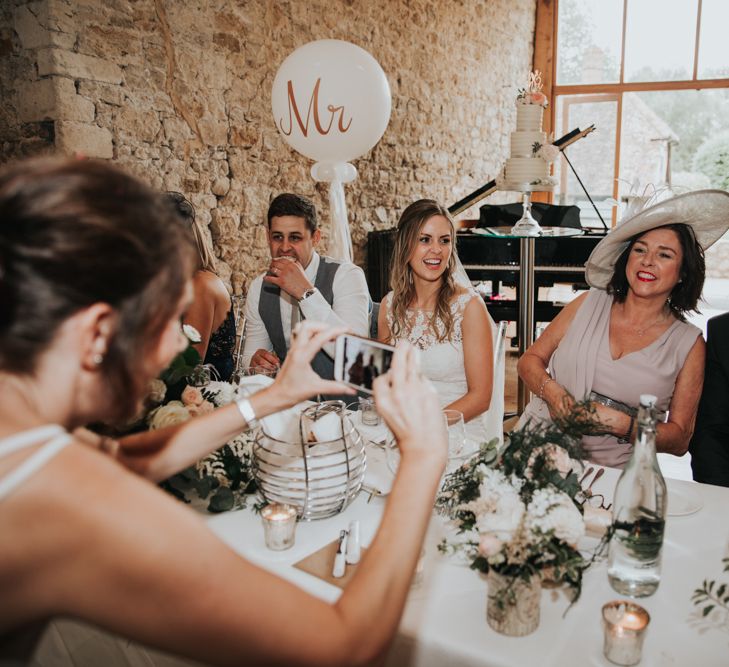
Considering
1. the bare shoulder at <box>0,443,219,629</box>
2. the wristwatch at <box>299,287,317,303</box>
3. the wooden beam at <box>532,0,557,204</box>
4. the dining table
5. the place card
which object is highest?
the wooden beam at <box>532,0,557,204</box>

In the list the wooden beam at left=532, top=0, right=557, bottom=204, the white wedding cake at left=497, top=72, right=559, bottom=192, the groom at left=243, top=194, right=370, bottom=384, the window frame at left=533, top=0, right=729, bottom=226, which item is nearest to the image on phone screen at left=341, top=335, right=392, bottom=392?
the groom at left=243, top=194, right=370, bottom=384

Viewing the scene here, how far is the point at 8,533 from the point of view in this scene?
54 centimetres

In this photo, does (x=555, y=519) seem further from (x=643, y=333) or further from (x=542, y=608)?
(x=643, y=333)

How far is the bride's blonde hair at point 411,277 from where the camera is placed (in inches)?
95.8

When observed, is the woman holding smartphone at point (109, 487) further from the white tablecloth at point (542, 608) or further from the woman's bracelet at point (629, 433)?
the woman's bracelet at point (629, 433)

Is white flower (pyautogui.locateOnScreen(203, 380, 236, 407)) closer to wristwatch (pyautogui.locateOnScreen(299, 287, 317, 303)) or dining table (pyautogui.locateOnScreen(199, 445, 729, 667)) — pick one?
dining table (pyautogui.locateOnScreen(199, 445, 729, 667))

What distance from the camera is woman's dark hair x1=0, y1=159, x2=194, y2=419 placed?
1.94 ft

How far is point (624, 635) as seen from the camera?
830 millimetres

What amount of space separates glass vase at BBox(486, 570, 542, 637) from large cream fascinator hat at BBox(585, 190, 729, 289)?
5.03 feet

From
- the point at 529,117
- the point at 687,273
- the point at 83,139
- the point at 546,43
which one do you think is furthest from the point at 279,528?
the point at 546,43

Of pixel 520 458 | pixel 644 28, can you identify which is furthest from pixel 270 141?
pixel 644 28

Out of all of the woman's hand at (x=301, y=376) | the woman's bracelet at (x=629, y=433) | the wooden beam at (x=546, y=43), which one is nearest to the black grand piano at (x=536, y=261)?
the woman's bracelet at (x=629, y=433)

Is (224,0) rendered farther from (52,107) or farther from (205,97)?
(52,107)

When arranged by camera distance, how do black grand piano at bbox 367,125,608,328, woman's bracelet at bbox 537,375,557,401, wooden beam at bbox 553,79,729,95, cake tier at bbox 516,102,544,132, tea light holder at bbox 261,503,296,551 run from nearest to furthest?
tea light holder at bbox 261,503,296,551 → woman's bracelet at bbox 537,375,557,401 → cake tier at bbox 516,102,544,132 → black grand piano at bbox 367,125,608,328 → wooden beam at bbox 553,79,729,95
